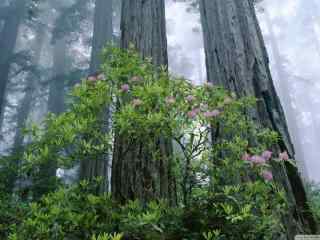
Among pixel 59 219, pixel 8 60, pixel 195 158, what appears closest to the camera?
pixel 59 219

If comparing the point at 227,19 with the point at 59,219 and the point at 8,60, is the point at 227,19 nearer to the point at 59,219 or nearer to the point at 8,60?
the point at 59,219

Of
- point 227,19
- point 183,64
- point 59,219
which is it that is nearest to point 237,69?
point 227,19

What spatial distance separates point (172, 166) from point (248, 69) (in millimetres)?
1461

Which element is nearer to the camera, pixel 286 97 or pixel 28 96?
pixel 28 96

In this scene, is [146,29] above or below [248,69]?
above

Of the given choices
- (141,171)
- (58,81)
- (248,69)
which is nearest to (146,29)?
(248,69)

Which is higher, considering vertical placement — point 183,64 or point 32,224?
point 183,64

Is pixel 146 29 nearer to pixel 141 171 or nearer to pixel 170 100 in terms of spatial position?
pixel 141 171

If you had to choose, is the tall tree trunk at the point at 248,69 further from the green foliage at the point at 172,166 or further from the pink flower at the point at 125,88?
the pink flower at the point at 125,88

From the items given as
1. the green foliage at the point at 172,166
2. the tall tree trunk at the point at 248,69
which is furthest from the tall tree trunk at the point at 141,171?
the tall tree trunk at the point at 248,69

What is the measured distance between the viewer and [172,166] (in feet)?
7.39

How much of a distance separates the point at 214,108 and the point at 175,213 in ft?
2.20

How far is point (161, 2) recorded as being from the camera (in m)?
3.88

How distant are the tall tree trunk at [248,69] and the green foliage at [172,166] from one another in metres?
0.60
